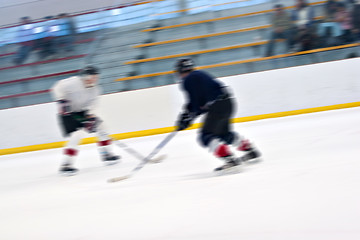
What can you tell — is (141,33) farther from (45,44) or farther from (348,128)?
(348,128)

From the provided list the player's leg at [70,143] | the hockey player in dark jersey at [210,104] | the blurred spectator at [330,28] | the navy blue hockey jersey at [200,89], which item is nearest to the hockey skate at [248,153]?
the hockey player in dark jersey at [210,104]

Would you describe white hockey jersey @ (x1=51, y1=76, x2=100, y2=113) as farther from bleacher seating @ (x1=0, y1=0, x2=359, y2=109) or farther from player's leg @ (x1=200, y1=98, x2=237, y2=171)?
bleacher seating @ (x1=0, y1=0, x2=359, y2=109)

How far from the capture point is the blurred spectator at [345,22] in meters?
5.62

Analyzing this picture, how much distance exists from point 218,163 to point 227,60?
2.65 m

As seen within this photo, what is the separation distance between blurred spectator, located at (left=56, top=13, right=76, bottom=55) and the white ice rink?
2.39 meters

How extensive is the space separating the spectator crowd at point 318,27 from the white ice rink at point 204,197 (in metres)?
1.59

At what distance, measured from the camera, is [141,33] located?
6648 millimetres

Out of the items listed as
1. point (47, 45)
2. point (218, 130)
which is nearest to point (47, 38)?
point (47, 45)

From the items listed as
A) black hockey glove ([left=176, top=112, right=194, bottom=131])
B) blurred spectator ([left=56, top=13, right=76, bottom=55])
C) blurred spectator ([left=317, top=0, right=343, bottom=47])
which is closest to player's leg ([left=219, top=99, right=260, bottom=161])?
black hockey glove ([left=176, top=112, right=194, bottom=131])

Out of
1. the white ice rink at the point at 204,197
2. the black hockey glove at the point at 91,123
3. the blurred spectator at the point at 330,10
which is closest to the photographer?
the white ice rink at the point at 204,197

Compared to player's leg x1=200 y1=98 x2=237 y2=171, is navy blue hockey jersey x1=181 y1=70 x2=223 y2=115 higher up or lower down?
higher up

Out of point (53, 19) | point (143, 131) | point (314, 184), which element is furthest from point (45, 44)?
point (314, 184)

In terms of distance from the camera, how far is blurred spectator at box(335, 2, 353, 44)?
5.62 meters

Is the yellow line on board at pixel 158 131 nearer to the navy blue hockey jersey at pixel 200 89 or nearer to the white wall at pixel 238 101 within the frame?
the white wall at pixel 238 101
